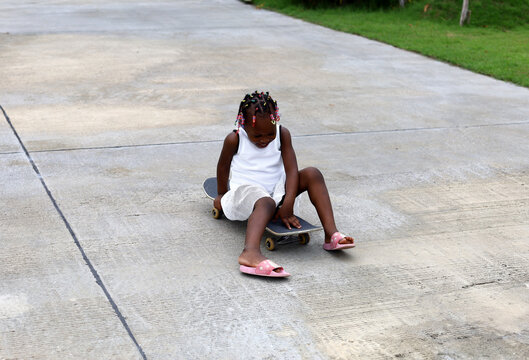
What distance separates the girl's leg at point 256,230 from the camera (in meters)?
3.90

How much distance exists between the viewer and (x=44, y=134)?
6.49 metres

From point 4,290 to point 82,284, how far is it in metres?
0.35

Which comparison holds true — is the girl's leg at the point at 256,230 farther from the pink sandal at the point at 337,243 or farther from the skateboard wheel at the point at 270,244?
the pink sandal at the point at 337,243

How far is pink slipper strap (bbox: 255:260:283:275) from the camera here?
3.80 meters

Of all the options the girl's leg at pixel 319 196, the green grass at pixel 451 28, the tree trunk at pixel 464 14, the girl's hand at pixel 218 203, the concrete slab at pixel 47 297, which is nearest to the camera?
the concrete slab at pixel 47 297

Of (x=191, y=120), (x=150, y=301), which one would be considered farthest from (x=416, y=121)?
(x=150, y=301)

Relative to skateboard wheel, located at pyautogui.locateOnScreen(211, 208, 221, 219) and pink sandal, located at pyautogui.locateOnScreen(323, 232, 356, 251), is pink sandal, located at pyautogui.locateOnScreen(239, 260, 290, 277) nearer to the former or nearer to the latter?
pink sandal, located at pyautogui.locateOnScreen(323, 232, 356, 251)

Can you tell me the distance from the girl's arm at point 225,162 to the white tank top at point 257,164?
4 cm

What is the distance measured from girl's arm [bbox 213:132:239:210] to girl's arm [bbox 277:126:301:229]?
0.27 metres

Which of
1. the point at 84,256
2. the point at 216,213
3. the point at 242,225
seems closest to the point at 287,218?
A: the point at 242,225

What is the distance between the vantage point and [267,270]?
3.80 meters

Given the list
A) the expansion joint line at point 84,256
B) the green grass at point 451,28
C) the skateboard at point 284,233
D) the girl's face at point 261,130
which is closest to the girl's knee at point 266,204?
the skateboard at point 284,233

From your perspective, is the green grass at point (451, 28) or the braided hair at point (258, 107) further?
the green grass at point (451, 28)

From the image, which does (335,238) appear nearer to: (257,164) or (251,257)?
(251,257)
